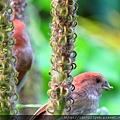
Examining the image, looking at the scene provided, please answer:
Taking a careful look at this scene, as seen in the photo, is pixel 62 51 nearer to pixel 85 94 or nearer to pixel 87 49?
pixel 85 94

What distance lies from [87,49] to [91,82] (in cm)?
149

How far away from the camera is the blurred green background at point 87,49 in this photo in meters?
3.05

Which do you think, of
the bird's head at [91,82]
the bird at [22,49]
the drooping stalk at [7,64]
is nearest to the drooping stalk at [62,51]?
the drooping stalk at [7,64]

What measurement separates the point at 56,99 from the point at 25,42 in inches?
38.6

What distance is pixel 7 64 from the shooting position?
1069 mm

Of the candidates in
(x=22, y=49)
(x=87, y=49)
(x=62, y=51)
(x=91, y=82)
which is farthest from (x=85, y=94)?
(x=87, y=49)

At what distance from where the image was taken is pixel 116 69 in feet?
10.7

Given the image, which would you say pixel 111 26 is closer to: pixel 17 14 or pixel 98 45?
pixel 98 45

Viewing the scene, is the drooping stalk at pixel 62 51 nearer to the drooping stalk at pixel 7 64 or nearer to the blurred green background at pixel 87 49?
the drooping stalk at pixel 7 64

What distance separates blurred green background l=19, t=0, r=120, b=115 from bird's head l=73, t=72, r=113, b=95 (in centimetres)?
79

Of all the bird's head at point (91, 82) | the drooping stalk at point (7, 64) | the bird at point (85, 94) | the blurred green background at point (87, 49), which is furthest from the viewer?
the blurred green background at point (87, 49)

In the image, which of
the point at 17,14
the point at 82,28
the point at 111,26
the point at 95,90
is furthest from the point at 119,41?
the point at 95,90

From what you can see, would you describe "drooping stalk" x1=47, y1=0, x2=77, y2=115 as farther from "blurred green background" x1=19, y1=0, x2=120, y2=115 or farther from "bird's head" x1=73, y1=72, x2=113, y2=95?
"blurred green background" x1=19, y1=0, x2=120, y2=115

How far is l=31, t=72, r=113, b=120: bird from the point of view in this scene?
1.36 m
